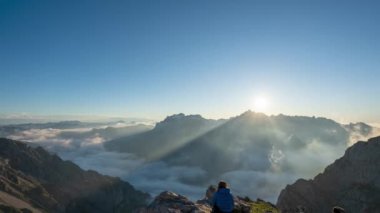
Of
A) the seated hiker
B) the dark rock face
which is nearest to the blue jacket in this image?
the seated hiker

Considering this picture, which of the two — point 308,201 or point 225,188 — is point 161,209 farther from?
point 308,201

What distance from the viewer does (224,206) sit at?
29.2 meters

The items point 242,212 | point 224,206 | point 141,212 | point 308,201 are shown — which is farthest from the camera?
point 308,201

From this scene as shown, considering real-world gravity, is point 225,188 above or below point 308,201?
above

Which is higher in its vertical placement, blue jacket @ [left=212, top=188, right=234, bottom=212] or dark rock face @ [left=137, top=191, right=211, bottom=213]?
blue jacket @ [left=212, top=188, right=234, bottom=212]

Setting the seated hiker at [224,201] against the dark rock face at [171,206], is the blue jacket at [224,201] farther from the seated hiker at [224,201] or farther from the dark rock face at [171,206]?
the dark rock face at [171,206]

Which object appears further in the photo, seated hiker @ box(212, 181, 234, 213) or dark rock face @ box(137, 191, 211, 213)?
dark rock face @ box(137, 191, 211, 213)

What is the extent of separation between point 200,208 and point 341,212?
14519 millimetres

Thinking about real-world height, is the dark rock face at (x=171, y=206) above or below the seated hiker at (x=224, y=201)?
below

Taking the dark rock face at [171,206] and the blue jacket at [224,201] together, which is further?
the dark rock face at [171,206]

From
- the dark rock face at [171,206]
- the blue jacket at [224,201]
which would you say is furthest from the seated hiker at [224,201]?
the dark rock face at [171,206]

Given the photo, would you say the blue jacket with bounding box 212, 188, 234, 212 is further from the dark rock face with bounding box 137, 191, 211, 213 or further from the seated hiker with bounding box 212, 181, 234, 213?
the dark rock face with bounding box 137, 191, 211, 213

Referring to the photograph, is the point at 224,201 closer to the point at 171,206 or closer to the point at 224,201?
the point at 224,201

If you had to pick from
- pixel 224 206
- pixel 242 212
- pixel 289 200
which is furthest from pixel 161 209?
pixel 289 200
